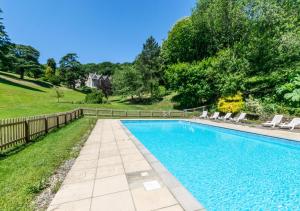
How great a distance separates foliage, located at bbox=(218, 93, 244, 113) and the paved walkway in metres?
14.7

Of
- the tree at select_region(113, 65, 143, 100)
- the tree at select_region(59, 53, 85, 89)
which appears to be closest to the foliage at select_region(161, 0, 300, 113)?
the tree at select_region(113, 65, 143, 100)

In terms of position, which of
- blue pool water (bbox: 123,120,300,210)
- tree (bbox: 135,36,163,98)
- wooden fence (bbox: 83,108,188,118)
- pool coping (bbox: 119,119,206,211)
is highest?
tree (bbox: 135,36,163,98)

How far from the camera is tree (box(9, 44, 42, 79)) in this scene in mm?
49406

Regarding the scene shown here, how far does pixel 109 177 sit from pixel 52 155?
106 inches

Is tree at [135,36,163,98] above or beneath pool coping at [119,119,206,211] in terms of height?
above

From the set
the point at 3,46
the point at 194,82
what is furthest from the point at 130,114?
the point at 3,46

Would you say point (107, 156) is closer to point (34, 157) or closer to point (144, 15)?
point (34, 157)

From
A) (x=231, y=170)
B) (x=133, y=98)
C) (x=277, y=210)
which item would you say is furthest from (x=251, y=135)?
(x=133, y=98)

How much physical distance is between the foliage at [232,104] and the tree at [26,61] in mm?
48894

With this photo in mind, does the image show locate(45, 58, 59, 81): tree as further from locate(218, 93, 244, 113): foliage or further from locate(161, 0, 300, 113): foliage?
locate(218, 93, 244, 113): foliage

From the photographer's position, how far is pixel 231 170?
6352 millimetres

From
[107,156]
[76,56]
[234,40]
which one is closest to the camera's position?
[107,156]

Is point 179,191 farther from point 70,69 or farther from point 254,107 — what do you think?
point 70,69

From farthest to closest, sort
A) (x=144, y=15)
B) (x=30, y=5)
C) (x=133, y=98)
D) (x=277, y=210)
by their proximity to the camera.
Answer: (x=133, y=98) → (x=144, y=15) → (x=30, y=5) → (x=277, y=210)
